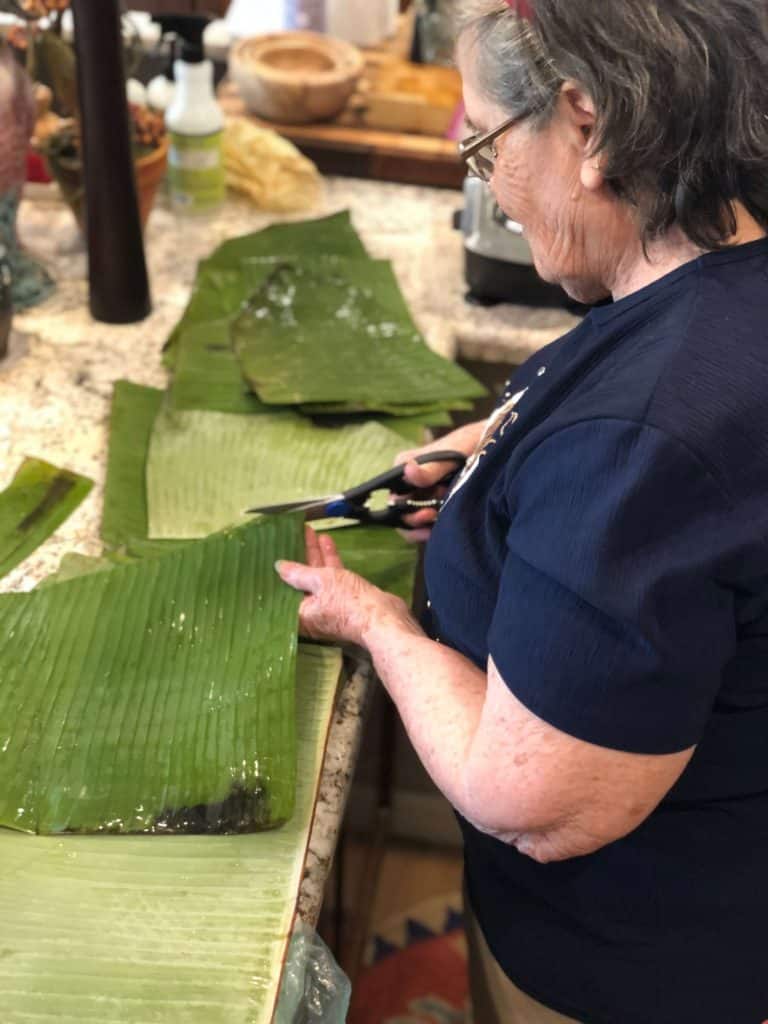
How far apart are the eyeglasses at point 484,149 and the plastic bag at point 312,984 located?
2.04ft

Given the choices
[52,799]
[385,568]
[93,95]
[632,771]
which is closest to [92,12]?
[93,95]

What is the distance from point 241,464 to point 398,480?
8.4 inches

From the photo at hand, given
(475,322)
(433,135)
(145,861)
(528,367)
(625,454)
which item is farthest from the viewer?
(433,135)

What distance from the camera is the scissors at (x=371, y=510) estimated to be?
1.14m

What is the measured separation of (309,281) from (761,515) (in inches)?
40.4

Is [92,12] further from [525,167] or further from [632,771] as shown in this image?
[632,771]

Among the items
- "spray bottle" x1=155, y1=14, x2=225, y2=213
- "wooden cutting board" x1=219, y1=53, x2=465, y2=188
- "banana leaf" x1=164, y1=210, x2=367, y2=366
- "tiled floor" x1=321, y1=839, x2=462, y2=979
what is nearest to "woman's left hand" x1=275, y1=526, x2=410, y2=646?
"banana leaf" x1=164, y1=210, x2=367, y2=366

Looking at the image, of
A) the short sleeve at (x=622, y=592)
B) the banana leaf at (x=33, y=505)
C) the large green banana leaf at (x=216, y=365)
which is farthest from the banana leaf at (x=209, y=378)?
the short sleeve at (x=622, y=592)

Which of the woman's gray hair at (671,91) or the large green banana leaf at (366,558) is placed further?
the large green banana leaf at (366,558)

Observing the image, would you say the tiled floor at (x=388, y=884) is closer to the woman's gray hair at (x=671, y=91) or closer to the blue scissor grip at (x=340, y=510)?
the blue scissor grip at (x=340, y=510)

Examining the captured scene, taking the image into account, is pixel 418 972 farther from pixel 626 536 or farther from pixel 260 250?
pixel 626 536

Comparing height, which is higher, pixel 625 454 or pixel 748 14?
pixel 748 14

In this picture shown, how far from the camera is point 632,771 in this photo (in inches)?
28.7

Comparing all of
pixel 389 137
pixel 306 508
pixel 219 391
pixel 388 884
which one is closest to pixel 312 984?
pixel 306 508
